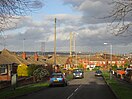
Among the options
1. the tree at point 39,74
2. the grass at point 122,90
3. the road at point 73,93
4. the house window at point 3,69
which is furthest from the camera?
the house window at point 3,69

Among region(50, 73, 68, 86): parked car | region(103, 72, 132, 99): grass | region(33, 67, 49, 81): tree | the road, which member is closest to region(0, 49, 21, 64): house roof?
region(33, 67, 49, 81): tree

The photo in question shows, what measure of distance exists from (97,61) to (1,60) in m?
142

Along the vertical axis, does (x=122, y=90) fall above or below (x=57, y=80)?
below

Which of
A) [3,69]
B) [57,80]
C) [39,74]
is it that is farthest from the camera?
[3,69]

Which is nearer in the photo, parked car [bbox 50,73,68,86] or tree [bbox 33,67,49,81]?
parked car [bbox 50,73,68,86]

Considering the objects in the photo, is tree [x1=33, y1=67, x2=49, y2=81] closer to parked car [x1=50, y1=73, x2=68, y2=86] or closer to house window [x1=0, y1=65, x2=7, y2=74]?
house window [x1=0, y1=65, x2=7, y2=74]

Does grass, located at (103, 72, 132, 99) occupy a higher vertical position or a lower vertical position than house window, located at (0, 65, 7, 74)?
lower

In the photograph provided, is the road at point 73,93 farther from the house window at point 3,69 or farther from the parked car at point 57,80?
the house window at point 3,69

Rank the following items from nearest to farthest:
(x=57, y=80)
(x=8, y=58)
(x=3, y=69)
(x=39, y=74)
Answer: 1. (x=57, y=80)
2. (x=39, y=74)
3. (x=3, y=69)
4. (x=8, y=58)

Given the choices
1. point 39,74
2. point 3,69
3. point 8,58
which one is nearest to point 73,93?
point 39,74

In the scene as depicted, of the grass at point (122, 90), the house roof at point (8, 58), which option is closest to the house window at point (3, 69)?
the house roof at point (8, 58)

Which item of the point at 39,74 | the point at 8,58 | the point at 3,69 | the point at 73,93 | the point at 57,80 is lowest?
the point at 73,93

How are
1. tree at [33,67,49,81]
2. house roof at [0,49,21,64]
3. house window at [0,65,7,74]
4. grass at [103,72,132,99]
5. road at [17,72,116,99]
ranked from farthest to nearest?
house roof at [0,49,21,64] → house window at [0,65,7,74] → tree at [33,67,49,81] → road at [17,72,116,99] → grass at [103,72,132,99]

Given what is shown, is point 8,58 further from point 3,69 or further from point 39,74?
point 39,74
